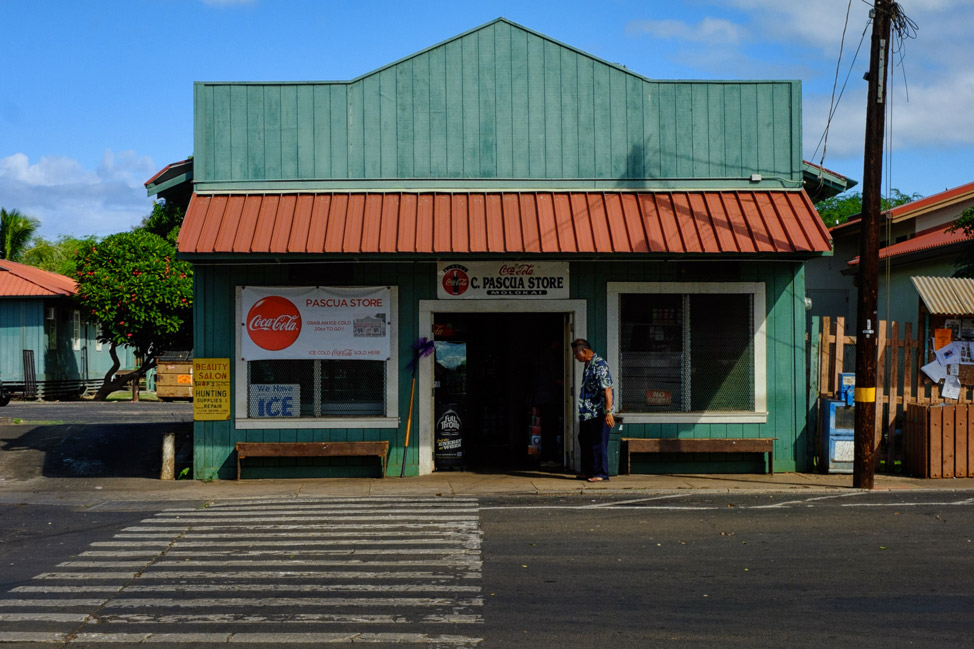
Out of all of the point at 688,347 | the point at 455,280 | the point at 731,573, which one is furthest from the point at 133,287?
the point at 731,573

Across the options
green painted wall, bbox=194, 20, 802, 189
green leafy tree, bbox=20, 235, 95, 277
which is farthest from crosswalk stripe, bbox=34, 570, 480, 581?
green leafy tree, bbox=20, 235, 95, 277

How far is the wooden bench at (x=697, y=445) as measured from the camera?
Result: 13.0 metres

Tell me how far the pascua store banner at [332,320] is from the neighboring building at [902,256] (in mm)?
12697

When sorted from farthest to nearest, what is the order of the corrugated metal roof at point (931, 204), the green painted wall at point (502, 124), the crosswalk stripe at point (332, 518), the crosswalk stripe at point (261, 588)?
the corrugated metal roof at point (931, 204) → the green painted wall at point (502, 124) → the crosswalk stripe at point (332, 518) → the crosswalk stripe at point (261, 588)

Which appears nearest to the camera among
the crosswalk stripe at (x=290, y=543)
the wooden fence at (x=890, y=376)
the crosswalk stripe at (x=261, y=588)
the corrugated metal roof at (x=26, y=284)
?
the crosswalk stripe at (x=261, y=588)

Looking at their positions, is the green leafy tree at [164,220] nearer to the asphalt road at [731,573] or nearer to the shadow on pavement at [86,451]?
the shadow on pavement at [86,451]

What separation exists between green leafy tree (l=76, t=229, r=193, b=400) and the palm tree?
19639 mm

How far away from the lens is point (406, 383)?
520 inches

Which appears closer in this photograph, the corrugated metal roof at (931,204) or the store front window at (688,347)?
the store front window at (688,347)

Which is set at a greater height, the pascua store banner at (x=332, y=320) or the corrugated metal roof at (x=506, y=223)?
the corrugated metal roof at (x=506, y=223)

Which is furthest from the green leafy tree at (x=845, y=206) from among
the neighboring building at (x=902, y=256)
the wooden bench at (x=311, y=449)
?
the wooden bench at (x=311, y=449)

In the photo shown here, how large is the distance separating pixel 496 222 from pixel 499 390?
397 centimetres

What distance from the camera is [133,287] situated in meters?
31.4

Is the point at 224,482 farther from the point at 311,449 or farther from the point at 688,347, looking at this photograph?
the point at 688,347
